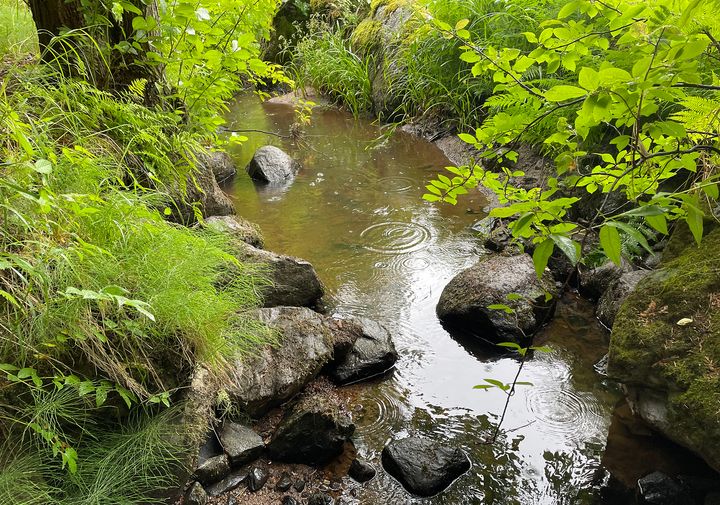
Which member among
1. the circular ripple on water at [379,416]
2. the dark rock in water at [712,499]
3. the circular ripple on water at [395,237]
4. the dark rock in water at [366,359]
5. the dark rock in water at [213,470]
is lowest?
the circular ripple on water at [395,237]

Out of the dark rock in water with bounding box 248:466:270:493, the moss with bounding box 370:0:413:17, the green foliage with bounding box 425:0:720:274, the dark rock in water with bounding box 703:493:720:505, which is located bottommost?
the dark rock in water with bounding box 703:493:720:505

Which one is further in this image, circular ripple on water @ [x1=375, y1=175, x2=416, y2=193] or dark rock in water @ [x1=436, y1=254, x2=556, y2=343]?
circular ripple on water @ [x1=375, y1=175, x2=416, y2=193]

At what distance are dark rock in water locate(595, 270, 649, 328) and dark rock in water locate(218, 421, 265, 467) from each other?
8.60ft

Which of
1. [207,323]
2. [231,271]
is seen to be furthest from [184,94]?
[207,323]

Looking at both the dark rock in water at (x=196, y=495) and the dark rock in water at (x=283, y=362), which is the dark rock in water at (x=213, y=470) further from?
the dark rock in water at (x=283, y=362)

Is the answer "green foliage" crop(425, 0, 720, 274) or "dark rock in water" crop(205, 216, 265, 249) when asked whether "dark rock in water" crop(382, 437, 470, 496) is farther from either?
"dark rock in water" crop(205, 216, 265, 249)

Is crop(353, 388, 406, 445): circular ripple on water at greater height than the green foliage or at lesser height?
lesser

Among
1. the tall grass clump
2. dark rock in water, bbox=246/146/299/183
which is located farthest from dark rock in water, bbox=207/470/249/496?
the tall grass clump

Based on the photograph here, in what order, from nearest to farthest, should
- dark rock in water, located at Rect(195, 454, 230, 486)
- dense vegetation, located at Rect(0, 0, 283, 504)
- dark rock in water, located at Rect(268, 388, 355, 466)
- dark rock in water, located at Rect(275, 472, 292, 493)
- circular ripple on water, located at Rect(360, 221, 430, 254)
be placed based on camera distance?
dense vegetation, located at Rect(0, 0, 283, 504) < dark rock in water, located at Rect(195, 454, 230, 486) < dark rock in water, located at Rect(275, 472, 292, 493) < dark rock in water, located at Rect(268, 388, 355, 466) < circular ripple on water, located at Rect(360, 221, 430, 254)

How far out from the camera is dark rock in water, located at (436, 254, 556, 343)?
3.91 meters

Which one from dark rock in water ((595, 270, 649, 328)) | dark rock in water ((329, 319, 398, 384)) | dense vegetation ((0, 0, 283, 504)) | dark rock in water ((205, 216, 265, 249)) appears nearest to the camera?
dense vegetation ((0, 0, 283, 504))

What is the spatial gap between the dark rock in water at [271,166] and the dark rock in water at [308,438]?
450cm

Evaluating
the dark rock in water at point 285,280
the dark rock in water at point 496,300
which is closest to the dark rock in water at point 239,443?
the dark rock in water at point 285,280

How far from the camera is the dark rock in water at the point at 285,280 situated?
3.96m
